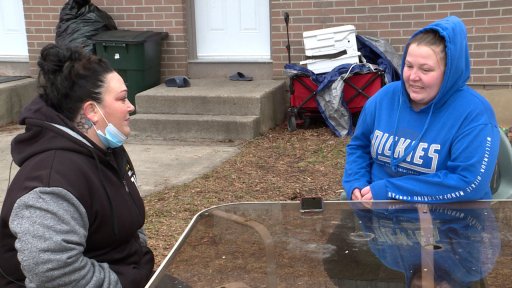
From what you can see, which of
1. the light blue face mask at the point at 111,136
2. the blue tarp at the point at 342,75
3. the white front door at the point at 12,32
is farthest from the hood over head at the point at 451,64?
the white front door at the point at 12,32

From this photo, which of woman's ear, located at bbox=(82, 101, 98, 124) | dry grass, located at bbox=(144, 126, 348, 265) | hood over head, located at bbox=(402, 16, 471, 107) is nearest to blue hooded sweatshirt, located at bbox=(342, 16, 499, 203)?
hood over head, located at bbox=(402, 16, 471, 107)

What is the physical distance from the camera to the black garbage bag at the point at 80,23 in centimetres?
Answer: 734

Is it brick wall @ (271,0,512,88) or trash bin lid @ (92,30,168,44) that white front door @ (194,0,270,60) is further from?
trash bin lid @ (92,30,168,44)

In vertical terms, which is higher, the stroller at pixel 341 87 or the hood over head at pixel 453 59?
the hood over head at pixel 453 59

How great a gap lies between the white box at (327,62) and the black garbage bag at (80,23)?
2520mm

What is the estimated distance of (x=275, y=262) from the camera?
2031mm

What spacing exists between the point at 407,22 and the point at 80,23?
12.5ft

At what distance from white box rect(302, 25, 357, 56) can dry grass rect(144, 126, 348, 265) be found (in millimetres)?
932

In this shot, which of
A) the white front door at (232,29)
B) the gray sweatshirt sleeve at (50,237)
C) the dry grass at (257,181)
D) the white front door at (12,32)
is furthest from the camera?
the white front door at (12,32)

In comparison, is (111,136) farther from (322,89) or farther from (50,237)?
(322,89)

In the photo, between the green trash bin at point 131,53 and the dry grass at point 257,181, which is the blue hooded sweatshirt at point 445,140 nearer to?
the dry grass at point 257,181

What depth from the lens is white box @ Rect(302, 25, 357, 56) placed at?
6656 millimetres

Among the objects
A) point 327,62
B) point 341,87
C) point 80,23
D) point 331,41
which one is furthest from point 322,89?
point 80,23

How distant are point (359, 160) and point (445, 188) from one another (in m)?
0.49
